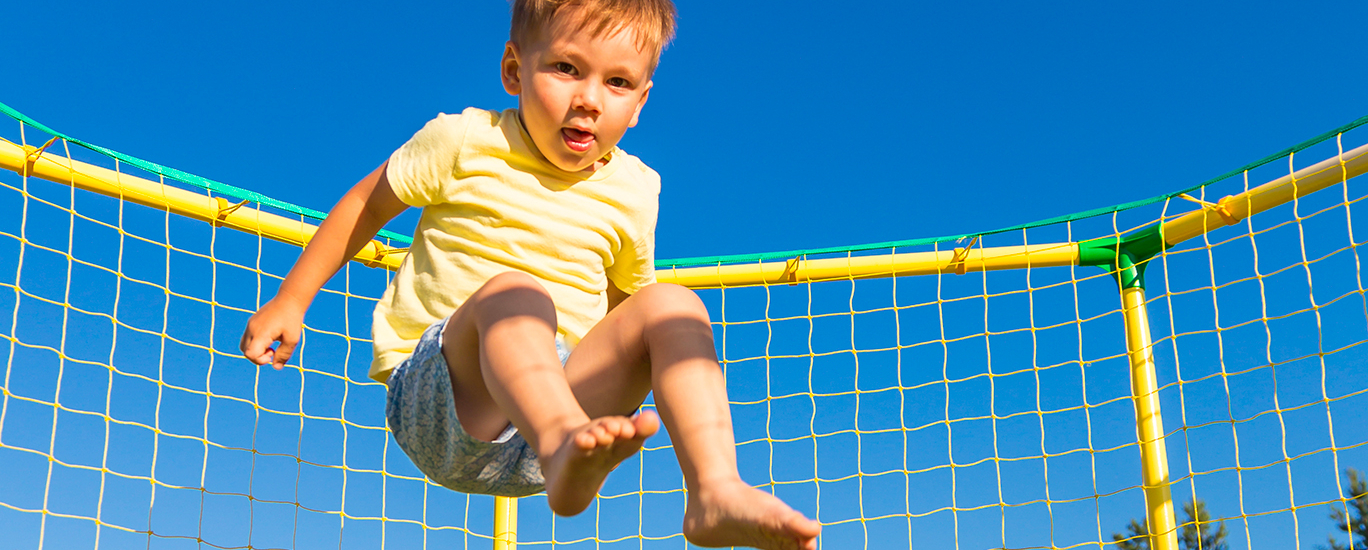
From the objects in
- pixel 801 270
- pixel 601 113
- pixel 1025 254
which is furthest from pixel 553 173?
pixel 1025 254

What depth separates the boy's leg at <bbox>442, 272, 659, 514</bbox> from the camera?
1161mm

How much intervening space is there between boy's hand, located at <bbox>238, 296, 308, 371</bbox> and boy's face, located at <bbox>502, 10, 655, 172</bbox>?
455 millimetres

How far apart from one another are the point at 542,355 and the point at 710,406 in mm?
212

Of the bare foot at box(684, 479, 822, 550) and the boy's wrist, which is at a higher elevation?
the boy's wrist

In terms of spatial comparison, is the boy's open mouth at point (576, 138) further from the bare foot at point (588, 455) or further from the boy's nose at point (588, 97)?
the bare foot at point (588, 455)

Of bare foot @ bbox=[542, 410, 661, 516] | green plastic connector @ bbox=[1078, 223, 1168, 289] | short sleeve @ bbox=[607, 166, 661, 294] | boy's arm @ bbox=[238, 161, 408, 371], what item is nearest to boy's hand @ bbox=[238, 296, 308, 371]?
boy's arm @ bbox=[238, 161, 408, 371]

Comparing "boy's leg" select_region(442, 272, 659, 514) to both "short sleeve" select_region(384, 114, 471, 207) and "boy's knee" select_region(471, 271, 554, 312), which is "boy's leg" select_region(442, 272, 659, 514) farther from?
"short sleeve" select_region(384, 114, 471, 207)

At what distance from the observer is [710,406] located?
53.6 inches

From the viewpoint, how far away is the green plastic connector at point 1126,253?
2.82m

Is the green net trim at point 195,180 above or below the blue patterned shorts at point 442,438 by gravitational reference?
above

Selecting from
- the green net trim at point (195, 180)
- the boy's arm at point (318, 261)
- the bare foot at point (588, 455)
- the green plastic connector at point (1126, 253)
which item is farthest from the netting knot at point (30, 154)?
the green plastic connector at point (1126, 253)

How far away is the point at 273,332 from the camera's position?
1.66m

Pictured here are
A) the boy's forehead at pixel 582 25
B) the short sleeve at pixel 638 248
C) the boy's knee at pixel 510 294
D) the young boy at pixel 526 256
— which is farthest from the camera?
the short sleeve at pixel 638 248

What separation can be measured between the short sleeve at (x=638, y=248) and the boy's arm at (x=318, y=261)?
36cm
